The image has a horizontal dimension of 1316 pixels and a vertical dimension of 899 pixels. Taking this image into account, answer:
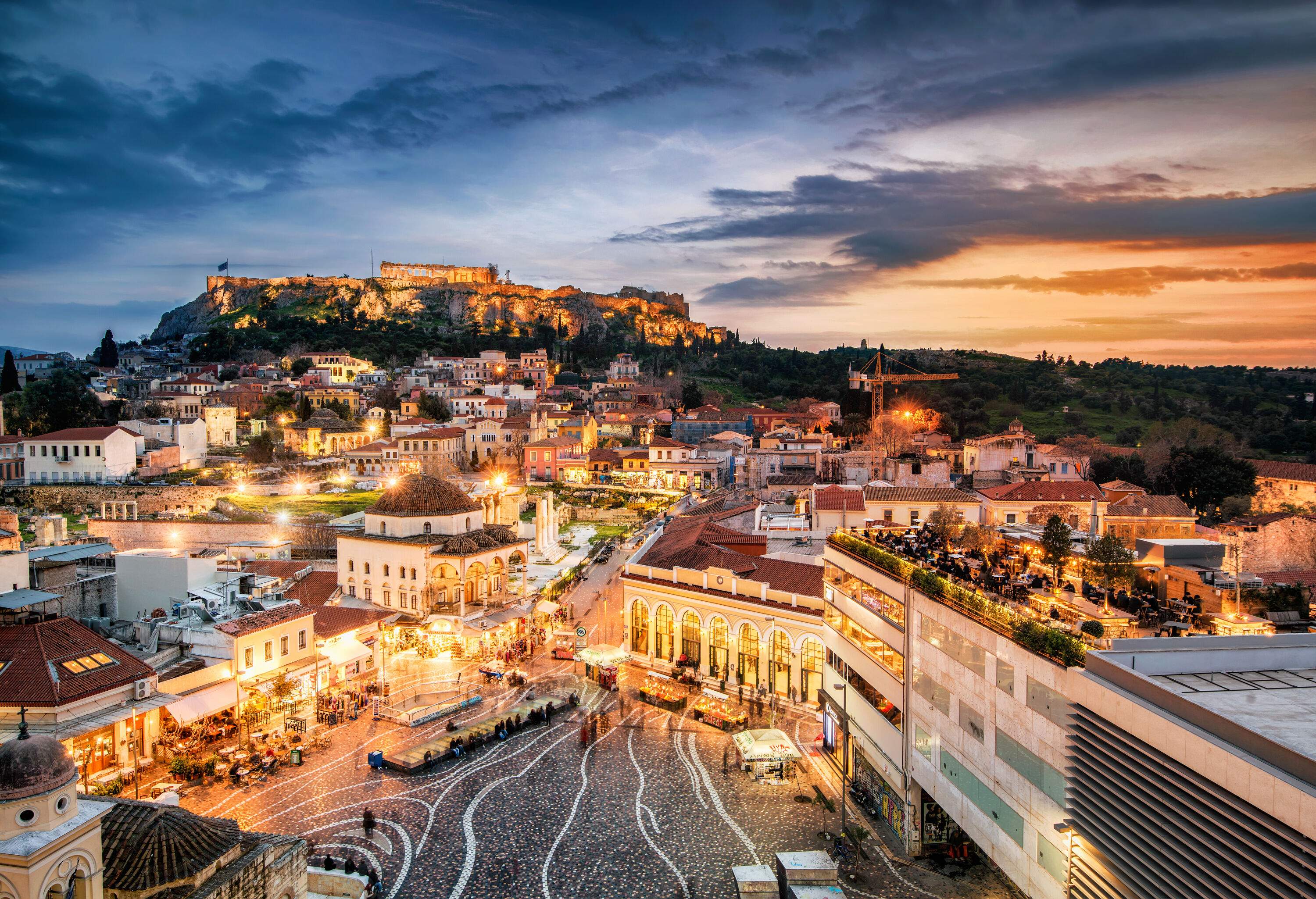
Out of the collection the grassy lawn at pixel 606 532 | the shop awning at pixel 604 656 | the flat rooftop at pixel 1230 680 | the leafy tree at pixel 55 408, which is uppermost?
the leafy tree at pixel 55 408

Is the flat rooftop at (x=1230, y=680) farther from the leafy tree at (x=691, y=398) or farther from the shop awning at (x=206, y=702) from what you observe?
the leafy tree at (x=691, y=398)

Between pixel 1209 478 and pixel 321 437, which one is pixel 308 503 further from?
pixel 1209 478

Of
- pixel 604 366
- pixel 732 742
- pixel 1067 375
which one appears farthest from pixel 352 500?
pixel 1067 375

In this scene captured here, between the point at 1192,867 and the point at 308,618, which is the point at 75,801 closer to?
the point at 1192,867

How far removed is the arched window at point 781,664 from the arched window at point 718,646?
67.7 inches

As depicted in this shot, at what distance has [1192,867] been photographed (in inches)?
290

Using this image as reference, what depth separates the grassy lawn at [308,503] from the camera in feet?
159

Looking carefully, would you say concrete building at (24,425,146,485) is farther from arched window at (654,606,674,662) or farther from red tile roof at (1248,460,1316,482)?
red tile roof at (1248,460,1316,482)

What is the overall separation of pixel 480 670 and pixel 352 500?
3092 centimetres

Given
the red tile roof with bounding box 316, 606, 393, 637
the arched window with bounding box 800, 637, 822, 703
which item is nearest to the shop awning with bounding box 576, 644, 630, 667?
the arched window with bounding box 800, 637, 822, 703

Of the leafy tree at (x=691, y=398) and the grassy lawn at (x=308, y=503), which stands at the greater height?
the leafy tree at (x=691, y=398)

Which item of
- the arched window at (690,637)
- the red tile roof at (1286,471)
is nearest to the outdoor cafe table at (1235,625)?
the arched window at (690,637)

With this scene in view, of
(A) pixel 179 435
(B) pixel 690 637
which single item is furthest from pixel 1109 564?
(A) pixel 179 435

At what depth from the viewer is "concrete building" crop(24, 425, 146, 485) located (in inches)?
1956
